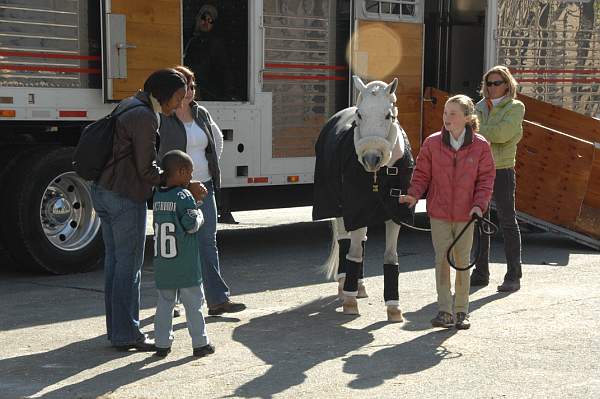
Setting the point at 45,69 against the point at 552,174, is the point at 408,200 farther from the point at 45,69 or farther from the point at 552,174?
the point at 552,174

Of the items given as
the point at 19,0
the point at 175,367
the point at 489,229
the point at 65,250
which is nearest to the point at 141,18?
the point at 19,0

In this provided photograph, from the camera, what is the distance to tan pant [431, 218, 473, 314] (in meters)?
7.75

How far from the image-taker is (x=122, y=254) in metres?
6.96

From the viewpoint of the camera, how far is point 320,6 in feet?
39.7

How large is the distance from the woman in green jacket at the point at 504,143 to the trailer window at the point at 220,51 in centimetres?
294

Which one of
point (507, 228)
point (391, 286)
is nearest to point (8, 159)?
point (391, 286)

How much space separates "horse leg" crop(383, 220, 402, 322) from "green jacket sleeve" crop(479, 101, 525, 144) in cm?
175

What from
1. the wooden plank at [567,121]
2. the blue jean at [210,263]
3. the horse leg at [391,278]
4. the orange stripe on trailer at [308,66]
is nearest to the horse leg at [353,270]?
the horse leg at [391,278]

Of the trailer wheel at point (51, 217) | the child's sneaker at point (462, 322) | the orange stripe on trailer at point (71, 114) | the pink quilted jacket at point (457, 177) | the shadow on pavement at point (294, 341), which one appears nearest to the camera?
the shadow on pavement at point (294, 341)

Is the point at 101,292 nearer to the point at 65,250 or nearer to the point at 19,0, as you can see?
the point at 65,250

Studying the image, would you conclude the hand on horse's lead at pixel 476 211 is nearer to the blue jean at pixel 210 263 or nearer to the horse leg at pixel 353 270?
the horse leg at pixel 353 270

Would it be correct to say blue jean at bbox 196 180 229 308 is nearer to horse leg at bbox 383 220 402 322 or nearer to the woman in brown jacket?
the woman in brown jacket

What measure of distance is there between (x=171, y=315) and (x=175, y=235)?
19.8 inches

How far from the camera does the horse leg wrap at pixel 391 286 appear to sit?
800cm
